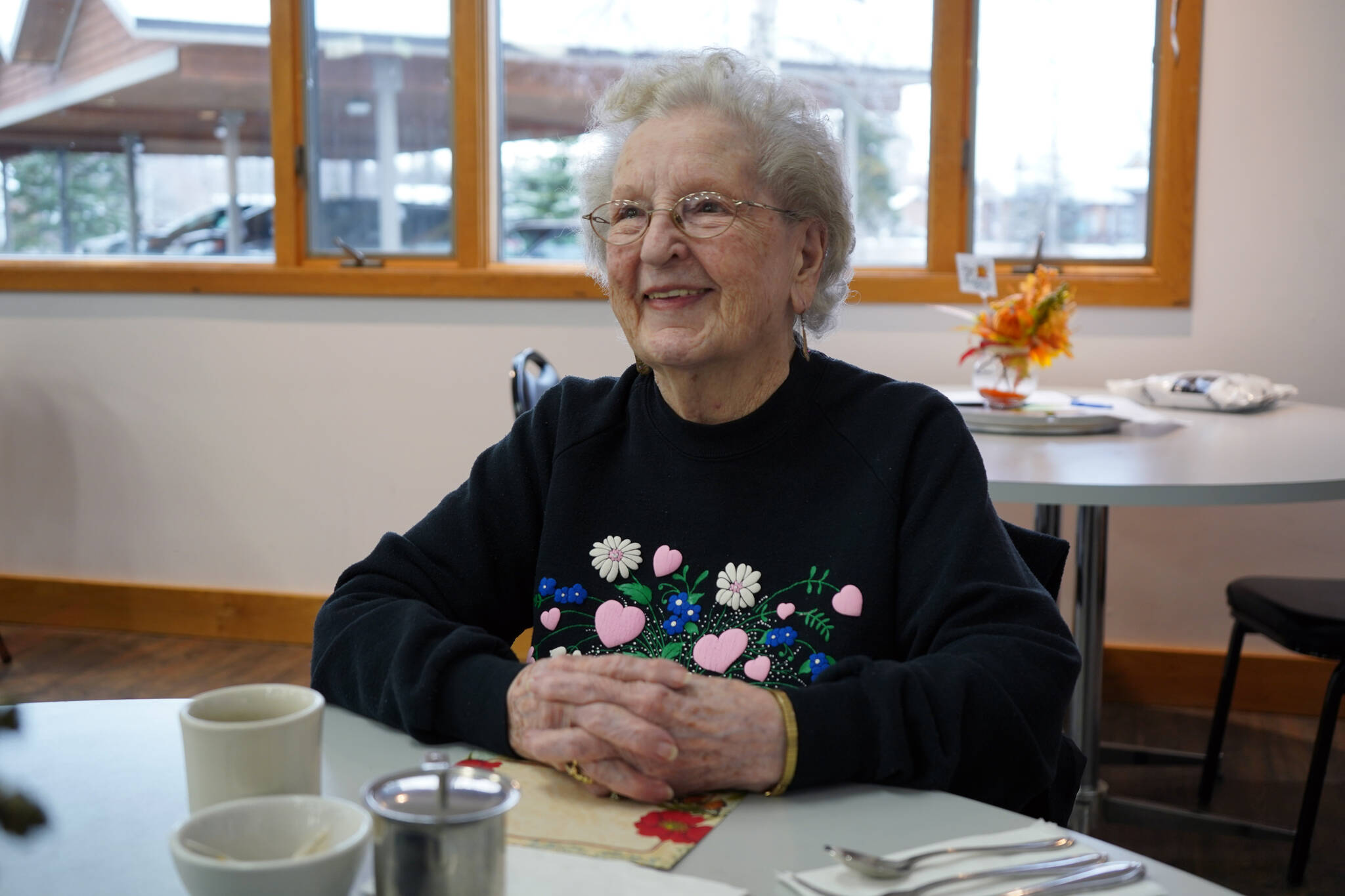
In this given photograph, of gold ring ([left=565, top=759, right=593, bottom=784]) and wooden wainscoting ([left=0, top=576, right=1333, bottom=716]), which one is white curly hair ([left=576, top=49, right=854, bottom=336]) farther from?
wooden wainscoting ([left=0, top=576, right=1333, bottom=716])

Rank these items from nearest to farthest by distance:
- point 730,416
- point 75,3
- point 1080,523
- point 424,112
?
point 730,416 < point 1080,523 < point 424,112 < point 75,3

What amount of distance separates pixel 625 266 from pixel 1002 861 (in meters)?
0.81

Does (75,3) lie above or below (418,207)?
above

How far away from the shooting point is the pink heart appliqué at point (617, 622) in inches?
47.7

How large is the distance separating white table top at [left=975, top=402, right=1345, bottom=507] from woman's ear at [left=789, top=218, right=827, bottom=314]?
1.56 ft

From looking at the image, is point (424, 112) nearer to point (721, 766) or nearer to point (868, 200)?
point (868, 200)

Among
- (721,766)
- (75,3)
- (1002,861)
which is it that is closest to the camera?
(1002,861)

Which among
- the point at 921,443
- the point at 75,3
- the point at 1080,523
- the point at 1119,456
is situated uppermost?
the point at 75,3

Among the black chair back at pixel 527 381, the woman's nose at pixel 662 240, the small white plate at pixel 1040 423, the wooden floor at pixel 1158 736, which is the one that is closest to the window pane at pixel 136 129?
the wooden floor at pixel 1158 736

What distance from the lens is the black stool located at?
2256mm

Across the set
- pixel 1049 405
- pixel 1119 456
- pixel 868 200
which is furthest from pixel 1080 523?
pixel 868 200

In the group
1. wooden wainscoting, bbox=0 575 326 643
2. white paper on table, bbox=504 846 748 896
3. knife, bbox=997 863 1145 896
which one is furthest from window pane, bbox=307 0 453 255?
knife, bbox=997 863 1145 896

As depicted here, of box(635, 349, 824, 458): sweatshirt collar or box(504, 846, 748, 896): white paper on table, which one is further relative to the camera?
box(635, 349, 824, 458): sweatshirt collar

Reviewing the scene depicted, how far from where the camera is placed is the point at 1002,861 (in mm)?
764
